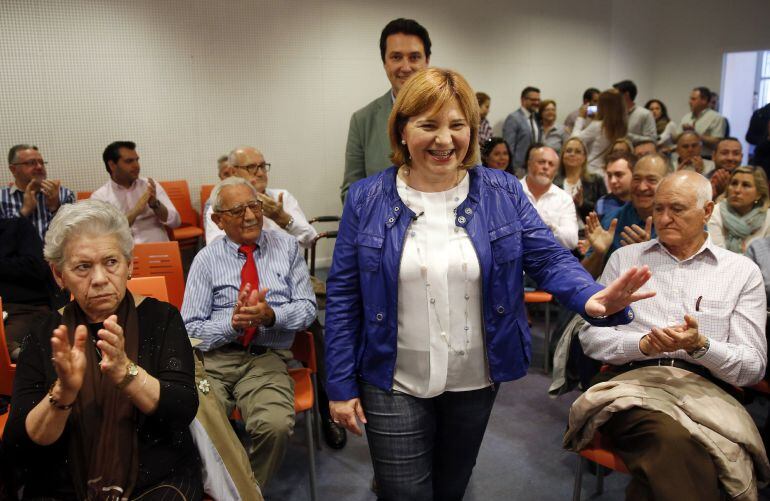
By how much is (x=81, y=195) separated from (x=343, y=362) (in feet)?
13.4

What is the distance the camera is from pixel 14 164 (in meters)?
4.06

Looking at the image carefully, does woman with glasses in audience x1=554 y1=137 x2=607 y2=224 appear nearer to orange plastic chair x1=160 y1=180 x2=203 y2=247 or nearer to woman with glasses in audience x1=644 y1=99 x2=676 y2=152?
woman with glasses in audience x1=644 y1=99 x2=676 y2=152

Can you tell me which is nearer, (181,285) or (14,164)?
(181,285)

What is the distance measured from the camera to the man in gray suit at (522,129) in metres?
7.11

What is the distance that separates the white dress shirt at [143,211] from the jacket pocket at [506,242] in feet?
11.9

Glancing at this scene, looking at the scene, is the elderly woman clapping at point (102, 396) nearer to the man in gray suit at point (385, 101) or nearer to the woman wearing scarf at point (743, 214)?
the man in gray suit at point (385, 101)

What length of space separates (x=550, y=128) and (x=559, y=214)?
3.91 meters

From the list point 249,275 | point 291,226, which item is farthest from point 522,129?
point 249,275

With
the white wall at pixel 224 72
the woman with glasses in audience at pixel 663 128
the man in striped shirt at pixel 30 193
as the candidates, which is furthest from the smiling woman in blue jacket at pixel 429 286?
the woman with glasses in audience at pixel 663 128

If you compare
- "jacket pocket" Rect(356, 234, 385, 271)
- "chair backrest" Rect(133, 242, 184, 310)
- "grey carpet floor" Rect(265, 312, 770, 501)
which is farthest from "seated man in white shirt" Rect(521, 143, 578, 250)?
"jacket pocket" Rect(356, 234, 385, 271)

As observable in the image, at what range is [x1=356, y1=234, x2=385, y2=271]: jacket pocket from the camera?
59.7 inches

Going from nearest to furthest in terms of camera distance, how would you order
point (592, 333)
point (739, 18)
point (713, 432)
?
point (713, 432) < point (592, 333) < point (739, 18)

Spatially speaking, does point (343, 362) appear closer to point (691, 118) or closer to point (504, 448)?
point (504, 448)

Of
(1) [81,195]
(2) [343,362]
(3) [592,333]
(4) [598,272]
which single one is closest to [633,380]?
(3) [592,333]
